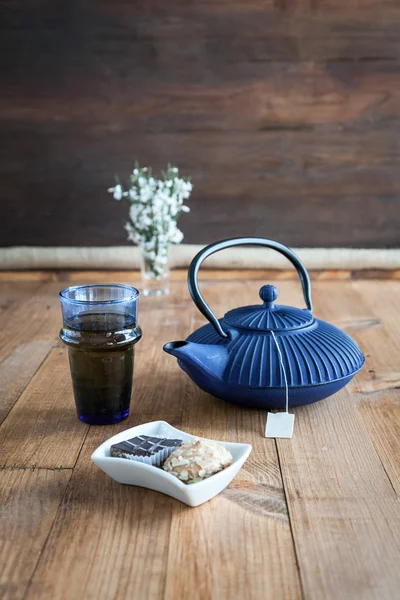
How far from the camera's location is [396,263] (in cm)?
252

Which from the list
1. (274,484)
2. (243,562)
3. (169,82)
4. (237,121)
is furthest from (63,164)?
(243,562)

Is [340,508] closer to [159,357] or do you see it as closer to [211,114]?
[159,357]

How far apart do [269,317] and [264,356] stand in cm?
8

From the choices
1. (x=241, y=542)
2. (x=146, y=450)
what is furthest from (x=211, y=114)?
(x=241, y=542)

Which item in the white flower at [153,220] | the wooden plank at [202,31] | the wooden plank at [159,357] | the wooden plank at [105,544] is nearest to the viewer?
the wooden plank at [105,544]

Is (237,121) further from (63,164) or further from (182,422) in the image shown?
(182,422)

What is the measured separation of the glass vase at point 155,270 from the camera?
2.11 meters

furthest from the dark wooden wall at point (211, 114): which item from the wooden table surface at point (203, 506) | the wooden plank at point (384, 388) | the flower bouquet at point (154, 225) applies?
the wooden table surface at point (203, 506)

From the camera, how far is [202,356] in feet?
3.68

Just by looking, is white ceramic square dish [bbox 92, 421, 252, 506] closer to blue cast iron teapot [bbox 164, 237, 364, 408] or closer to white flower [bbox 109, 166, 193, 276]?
blue cast iron teapot [bbox 164, 237, 364, 408]

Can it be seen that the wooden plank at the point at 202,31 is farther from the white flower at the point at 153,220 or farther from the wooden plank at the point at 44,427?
the wooden plank at the point at 44,427

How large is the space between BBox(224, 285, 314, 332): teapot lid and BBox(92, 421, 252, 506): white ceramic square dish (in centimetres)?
28

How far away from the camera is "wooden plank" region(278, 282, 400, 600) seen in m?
0.74

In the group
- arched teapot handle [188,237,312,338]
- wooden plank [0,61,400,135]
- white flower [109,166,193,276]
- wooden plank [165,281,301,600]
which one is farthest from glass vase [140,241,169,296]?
wooden plank [165,281,301,600]
